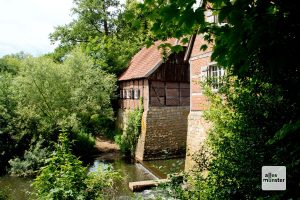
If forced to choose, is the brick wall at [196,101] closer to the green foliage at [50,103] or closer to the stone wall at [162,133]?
the stone wall at [162,133]

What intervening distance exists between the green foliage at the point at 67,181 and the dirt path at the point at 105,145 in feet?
47.4

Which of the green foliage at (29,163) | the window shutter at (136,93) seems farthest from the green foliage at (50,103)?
the window shutter at (136,93)

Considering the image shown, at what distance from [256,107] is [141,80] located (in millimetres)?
15611

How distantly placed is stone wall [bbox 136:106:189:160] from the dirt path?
Result: 291cm

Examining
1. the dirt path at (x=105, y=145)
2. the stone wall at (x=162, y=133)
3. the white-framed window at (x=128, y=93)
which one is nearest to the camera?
the stone wall at (x=162, y=133)

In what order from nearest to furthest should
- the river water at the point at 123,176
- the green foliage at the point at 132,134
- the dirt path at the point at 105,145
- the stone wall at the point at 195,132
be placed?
the stone wall at the point at 195,132
the river water at the point at 123,176
the green foliage at the point at 132,134
the dirt path at the point at 105,145

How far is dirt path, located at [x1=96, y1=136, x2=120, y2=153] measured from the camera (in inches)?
835

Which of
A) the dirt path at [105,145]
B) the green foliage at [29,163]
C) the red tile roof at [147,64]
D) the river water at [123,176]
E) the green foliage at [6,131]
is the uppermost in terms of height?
the red tile roof at [147,64]

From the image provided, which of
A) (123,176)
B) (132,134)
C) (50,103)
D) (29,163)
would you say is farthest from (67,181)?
(50,103)

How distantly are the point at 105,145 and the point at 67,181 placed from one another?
16484mm

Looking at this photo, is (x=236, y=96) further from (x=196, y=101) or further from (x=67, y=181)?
(x=196, y=101)

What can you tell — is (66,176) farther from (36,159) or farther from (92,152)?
(92,152)

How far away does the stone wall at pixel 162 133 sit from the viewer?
59.7ft

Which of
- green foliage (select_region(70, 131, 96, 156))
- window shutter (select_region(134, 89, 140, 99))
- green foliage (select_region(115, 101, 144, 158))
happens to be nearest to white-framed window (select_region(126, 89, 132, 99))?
window shutter (select_region(134, 89, 140, 99))
